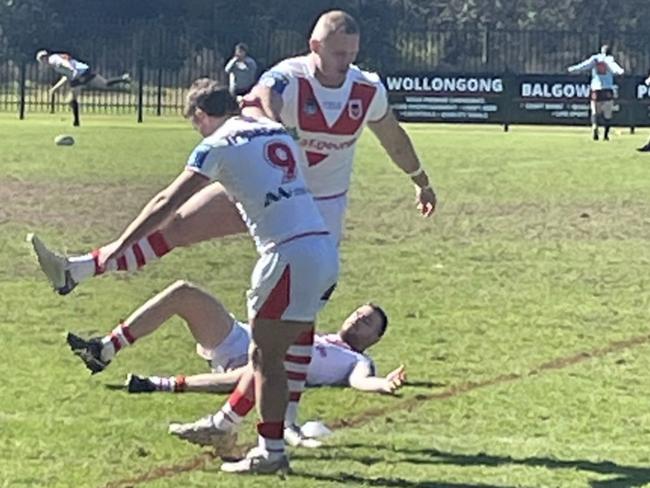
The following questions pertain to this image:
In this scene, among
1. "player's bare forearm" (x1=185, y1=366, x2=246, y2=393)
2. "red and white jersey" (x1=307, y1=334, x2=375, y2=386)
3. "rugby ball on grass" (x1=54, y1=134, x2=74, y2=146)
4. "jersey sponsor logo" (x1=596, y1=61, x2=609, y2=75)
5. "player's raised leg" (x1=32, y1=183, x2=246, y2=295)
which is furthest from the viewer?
"jersey sponsor logo" (x1=596, y1=61, x2=609, y2=75)

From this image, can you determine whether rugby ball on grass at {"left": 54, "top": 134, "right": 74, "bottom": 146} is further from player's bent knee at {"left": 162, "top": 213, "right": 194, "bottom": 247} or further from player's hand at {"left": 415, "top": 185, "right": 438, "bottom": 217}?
player's bent knee at {"left": 162, "top": 213, "right": 194, "bottom": 247}

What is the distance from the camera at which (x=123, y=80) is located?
51.5m

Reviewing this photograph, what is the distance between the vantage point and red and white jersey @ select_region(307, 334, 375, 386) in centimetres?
995

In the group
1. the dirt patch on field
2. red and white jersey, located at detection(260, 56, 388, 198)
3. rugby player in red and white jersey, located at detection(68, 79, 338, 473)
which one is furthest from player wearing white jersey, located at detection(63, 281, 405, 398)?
the dirt patch on field

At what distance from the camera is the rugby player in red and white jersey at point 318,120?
27.2 ft

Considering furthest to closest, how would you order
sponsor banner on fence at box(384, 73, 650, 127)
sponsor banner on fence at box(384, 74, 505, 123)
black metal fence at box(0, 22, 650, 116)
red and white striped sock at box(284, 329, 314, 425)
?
black metal fence at box(0, 22, 650, 116)
sponsor banner on fence at box(384, 74, 505, 123)
sponsor banner on fence at box(384, 73, 650, 127)
red and white striped sock at box(284, 329, 314, 425)

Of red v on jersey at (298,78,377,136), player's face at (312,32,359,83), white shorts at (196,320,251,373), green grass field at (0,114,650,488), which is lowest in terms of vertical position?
green grass field at (0,114,650,488)

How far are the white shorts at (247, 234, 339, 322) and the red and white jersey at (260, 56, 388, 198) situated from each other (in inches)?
45.5

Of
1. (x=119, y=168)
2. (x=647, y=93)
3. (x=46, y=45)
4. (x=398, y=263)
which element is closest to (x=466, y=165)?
(x=119, y=168)

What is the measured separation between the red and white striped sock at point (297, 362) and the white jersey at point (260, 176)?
73cm

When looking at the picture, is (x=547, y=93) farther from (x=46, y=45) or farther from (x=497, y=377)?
(x=497, y=377)

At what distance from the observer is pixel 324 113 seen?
858 centimetres

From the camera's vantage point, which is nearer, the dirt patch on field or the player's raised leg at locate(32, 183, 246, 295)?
the player's raised leg at locate(32, 183, 246, 295)

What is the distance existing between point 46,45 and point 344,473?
204ft
